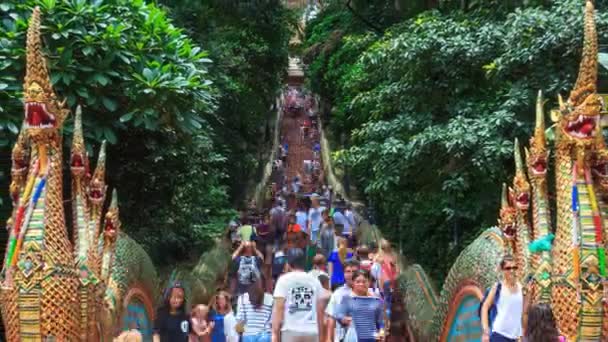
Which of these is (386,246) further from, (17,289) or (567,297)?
(17,289)

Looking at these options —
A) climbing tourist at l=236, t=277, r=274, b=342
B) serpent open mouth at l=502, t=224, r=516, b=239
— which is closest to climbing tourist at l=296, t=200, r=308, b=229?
serpent open mouth at l=502, t=224, r=516, b=239

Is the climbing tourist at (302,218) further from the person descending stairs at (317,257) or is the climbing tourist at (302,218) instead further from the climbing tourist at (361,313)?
the climbing tourist at (361,313)

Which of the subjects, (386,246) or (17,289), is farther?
(386,246)

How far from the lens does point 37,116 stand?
773cm

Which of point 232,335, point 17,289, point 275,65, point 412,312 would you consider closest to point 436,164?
point 412,312

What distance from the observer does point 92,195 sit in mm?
9133

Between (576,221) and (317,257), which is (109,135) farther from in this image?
(576,221)

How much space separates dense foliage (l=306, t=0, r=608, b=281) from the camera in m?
11.2

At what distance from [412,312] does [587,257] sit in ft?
14.6

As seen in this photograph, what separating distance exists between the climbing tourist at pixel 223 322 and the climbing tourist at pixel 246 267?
2.25ft

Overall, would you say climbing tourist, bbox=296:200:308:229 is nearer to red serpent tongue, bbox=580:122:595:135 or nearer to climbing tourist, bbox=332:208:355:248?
climbing tourist, bbox=332:208:355:248

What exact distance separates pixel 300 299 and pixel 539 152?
2729 millimetres

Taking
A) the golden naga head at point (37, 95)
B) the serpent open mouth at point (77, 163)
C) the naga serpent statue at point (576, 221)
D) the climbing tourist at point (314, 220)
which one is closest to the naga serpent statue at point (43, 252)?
the golden naga head at point (37, 95)

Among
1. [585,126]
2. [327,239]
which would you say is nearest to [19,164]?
[585,126]
